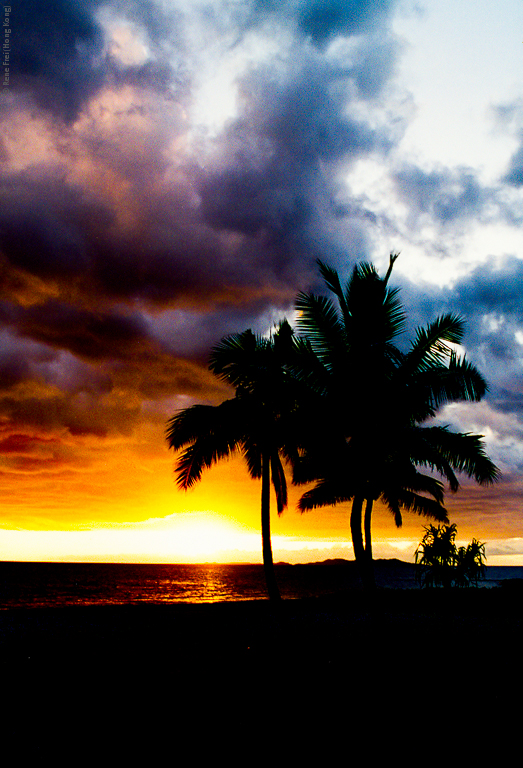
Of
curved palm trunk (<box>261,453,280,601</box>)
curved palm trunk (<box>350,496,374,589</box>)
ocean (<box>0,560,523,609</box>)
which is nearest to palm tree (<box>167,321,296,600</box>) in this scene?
curved palm trunk (<box>261,453,280,601</box>)

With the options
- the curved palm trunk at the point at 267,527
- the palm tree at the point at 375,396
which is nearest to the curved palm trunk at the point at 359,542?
the palm tree at the point at 375,396

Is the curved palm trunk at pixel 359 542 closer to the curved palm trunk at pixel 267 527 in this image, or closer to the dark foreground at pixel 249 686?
the dark foreground at pixel 249 686

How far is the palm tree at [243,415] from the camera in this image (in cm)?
1455

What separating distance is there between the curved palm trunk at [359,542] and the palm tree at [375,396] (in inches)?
1.0

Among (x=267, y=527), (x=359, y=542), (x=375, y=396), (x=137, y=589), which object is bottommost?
(x=137, y=589)

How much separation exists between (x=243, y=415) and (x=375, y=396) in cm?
467

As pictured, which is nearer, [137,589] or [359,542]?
[359,542]

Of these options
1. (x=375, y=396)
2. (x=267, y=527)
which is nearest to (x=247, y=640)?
(x=267, y=527)

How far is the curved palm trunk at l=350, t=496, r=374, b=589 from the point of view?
12758mm

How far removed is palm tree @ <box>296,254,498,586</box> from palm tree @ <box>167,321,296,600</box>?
1.12 m

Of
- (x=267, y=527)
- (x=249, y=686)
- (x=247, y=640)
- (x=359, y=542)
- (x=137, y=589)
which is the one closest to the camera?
(x=249, y=686)

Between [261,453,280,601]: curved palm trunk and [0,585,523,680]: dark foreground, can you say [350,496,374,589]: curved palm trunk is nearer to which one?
[0,585,523,680]: dark foreground

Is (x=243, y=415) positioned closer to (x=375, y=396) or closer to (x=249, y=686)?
(x=375, y=396)

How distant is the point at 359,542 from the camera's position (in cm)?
1297
